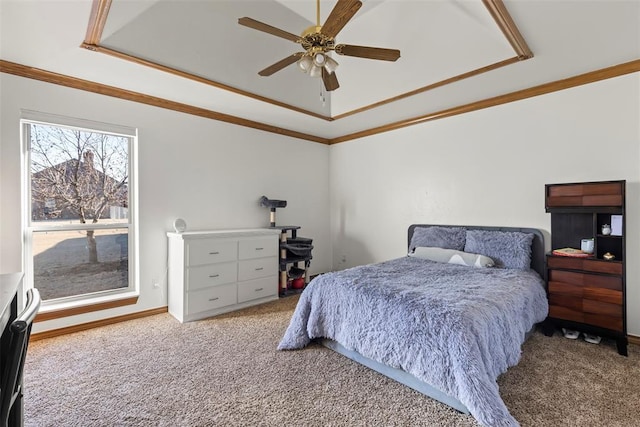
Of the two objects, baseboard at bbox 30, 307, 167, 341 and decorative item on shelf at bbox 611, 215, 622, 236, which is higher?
decorative item on shelf at bbox 611, 215, 622, 236

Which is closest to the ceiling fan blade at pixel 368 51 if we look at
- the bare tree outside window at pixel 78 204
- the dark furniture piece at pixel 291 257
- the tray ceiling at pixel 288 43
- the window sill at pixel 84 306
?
the tray ceiling at pixel 288 43

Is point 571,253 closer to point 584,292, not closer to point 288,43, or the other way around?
point 584,292

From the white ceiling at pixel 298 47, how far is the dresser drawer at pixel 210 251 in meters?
1.57

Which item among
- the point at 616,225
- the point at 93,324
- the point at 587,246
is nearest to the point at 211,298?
the point at 93,324

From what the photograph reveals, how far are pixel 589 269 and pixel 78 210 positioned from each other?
15.4 ft

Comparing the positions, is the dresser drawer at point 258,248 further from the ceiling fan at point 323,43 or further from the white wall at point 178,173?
the ceiling fan at point 323,43

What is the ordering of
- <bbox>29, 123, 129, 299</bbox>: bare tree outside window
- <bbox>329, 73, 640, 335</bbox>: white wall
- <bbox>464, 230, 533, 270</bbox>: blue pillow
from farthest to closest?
1. <bbox>464, 230, 533, 270</bbox>: blue pillow
2. <bbox>29, 123, 129, 299</bbox>: bare tree outside window
3. <bbox>329, 73, 640, 335</bbox>: white wall

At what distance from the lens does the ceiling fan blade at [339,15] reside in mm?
1666

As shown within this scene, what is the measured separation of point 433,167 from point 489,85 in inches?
45.2

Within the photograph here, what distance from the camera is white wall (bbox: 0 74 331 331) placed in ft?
8.39

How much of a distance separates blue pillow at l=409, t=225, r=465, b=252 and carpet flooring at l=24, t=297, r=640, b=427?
3.81 ft

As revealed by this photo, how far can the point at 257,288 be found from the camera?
3.69 meters

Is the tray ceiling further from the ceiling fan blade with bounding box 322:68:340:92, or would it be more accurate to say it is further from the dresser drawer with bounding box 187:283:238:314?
the dresser drawer with bounding box 187:283:238:314

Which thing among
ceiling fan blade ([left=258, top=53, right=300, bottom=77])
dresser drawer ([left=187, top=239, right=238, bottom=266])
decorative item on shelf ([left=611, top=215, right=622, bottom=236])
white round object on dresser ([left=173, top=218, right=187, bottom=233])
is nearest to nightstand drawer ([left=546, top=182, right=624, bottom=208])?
decorative item on shelf ([left=611, top=215, right=622, bottom=236])
